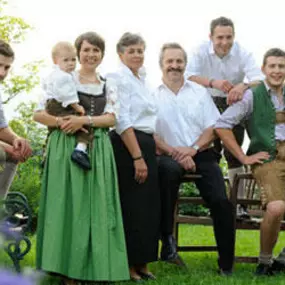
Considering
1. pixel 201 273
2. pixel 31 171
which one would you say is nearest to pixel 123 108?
pixel 201 273

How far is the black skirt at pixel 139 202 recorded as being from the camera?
14.7ft

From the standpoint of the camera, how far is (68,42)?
428cm

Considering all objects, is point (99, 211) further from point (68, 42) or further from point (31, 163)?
point (31, 163)

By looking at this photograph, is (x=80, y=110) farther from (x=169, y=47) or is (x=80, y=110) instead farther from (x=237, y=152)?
(x=237, y=152)

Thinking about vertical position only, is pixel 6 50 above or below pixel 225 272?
above

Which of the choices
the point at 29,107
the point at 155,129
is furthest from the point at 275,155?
the point at 29,107

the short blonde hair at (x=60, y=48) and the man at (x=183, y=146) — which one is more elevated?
the short blonde hair at (x=60, y=48)

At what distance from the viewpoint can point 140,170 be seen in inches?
174

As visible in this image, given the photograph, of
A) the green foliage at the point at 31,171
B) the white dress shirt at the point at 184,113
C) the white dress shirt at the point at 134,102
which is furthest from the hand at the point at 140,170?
the green foliage at the point at 31,171

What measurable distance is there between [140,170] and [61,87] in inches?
33.4

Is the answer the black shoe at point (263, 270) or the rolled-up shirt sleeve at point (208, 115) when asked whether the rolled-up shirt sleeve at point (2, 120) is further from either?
the black shoe at point (263, 270)

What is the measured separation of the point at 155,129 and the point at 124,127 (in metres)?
0.53

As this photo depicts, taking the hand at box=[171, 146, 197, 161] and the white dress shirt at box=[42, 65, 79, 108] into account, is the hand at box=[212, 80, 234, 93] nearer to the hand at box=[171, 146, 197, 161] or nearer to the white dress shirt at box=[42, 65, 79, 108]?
the hand at box=[171, 146, 197, 161]

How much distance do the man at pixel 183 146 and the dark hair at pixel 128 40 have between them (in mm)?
390
